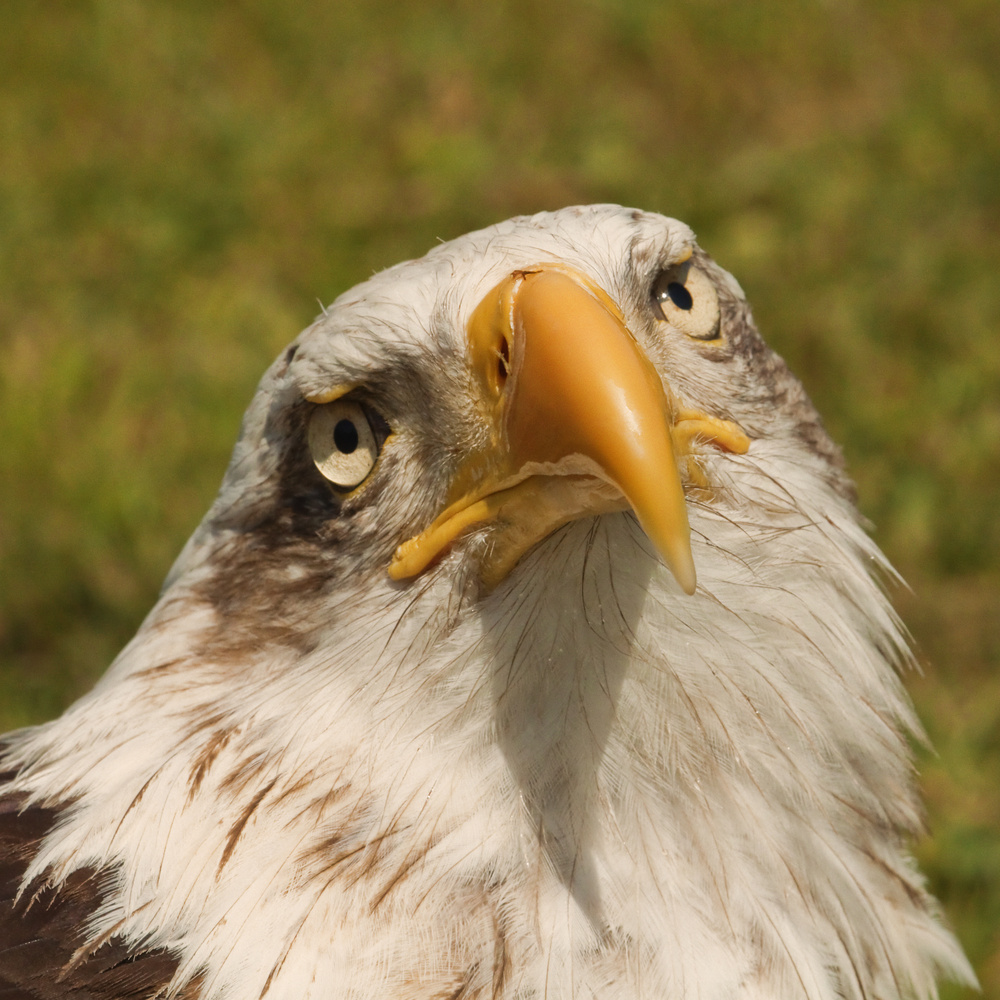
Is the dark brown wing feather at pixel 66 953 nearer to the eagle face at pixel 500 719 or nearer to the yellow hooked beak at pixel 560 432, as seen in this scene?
the eagle face at pixel 500 719

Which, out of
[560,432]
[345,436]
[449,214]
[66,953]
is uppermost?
Answer: [449,214]

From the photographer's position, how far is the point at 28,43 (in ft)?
20.7

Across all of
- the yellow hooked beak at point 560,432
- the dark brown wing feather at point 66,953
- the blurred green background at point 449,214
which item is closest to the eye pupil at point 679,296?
the yellow hooked beak at point 560,432

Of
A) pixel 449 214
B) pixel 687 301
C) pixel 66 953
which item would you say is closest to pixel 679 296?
pixel 687 301

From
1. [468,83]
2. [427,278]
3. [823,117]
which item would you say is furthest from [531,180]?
[427,278]

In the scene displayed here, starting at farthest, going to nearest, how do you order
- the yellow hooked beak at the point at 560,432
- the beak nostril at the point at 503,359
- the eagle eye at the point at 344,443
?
the eagle eye at the point at 344,443 → the beak nostril at the point at 503,359 → the yellow hooked beak at the point at 560,432

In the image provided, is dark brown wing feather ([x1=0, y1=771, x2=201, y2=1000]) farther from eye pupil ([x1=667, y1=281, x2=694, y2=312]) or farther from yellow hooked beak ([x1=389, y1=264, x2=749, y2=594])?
eye pupil ([x1=667, y1=281, x2=694, y2=312])

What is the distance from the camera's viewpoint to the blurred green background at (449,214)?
13.8 ft

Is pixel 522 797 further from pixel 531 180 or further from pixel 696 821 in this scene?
pixel 531 180

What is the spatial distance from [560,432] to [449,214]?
4341 millimetres

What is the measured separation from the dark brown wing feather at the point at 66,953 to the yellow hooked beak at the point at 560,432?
0.61 meters

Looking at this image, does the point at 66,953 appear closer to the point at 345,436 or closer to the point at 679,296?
the point at 345,436

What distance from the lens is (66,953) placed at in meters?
1.76

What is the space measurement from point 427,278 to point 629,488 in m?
0.57
